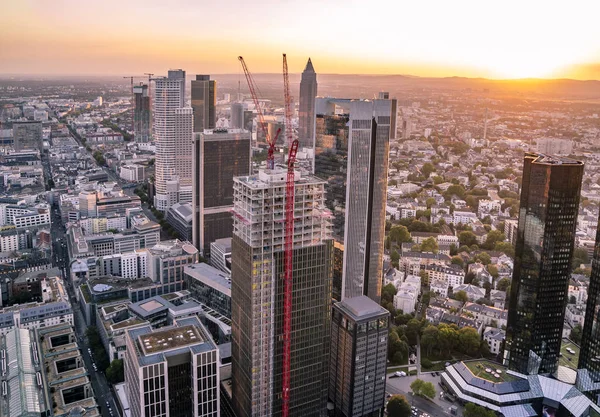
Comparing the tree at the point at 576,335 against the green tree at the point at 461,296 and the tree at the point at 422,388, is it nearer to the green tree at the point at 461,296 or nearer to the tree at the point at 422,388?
the green tree at the point at 461,296

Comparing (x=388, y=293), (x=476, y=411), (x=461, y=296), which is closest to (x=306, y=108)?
(x=388, y=293)

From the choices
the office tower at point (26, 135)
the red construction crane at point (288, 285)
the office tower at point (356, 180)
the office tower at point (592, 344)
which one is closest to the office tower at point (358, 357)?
the red construction crane at point (288, 285)

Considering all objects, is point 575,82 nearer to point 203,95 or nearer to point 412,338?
point 412,338

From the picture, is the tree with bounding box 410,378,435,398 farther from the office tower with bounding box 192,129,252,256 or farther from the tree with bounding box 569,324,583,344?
the office tower with bounding box 192,129,252,256

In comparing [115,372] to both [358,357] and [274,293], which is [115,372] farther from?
[358,357]

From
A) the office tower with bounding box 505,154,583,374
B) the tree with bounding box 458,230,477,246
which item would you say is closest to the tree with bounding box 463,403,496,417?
the office tower with bounding box 505,154,583,374
